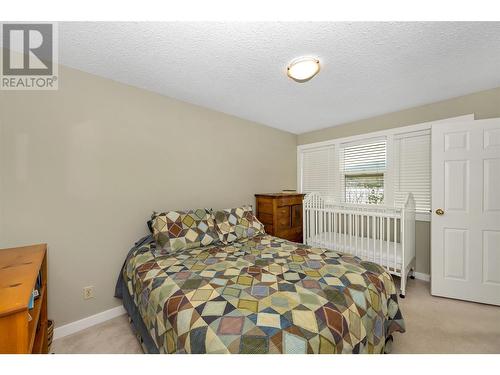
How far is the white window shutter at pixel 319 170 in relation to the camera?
3.67 metres

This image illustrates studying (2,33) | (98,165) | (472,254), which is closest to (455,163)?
(472,254)

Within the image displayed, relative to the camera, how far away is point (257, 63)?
1.75 metres

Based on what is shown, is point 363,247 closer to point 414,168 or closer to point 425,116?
point 414,168

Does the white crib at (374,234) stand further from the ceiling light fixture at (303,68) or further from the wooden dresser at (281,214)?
the ceiling light fixture at (303,68)

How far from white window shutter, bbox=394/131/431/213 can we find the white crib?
17cm

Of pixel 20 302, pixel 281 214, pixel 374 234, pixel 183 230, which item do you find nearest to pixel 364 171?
pixel 374 234

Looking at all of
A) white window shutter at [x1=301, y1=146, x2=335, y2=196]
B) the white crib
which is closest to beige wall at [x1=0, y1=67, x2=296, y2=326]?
the white crib

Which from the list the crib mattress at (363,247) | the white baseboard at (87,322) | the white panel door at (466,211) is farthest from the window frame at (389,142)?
the white baseboard at (87,322)

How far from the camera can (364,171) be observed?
3291 mm

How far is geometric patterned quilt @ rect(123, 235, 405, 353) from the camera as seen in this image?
92cm

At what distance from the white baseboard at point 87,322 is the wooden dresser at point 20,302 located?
1.28ft

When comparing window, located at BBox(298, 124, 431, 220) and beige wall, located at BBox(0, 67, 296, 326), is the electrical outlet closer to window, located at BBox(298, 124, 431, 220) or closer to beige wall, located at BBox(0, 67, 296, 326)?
beige wall, located at BBox(0, 67, 296, 326)

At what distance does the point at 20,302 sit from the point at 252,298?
970mm

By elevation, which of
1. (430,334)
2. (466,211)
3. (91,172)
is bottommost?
(430,334)
